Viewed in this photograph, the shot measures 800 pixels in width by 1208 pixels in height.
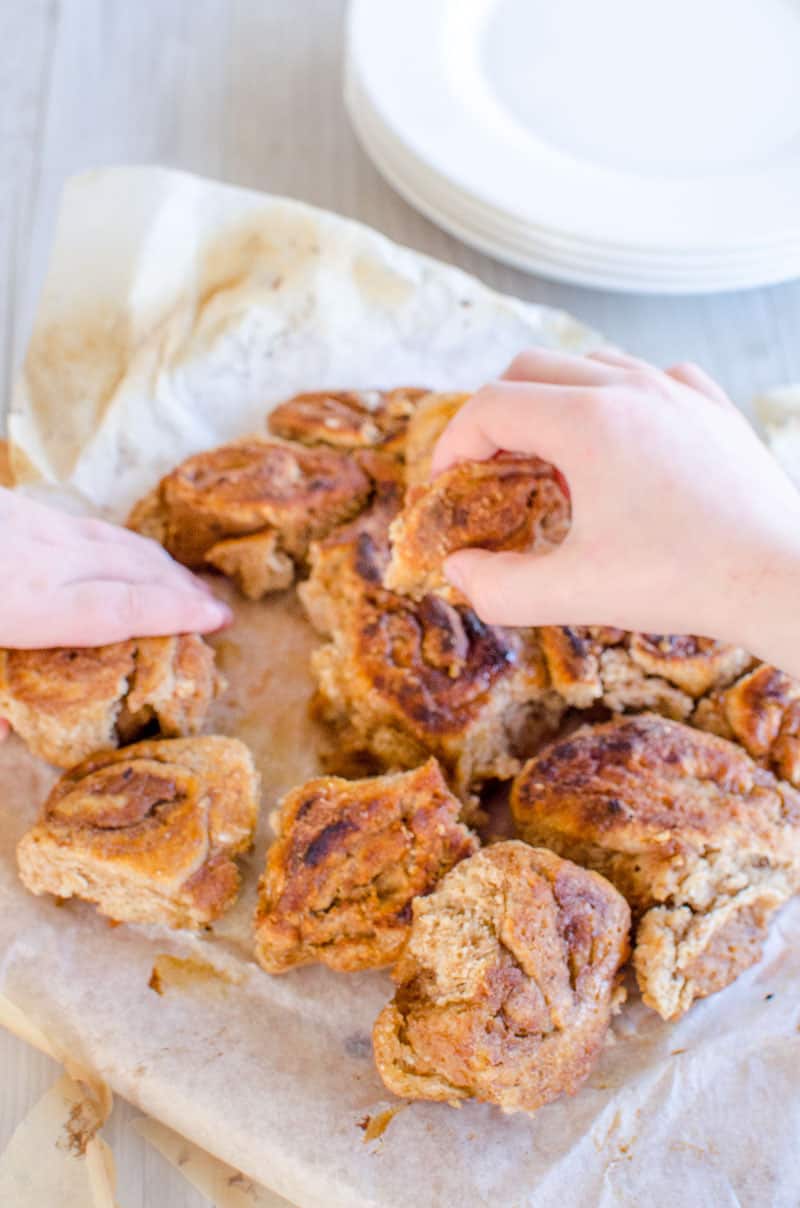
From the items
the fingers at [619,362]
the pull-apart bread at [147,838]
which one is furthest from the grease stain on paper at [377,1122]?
the fingers at [619,362]

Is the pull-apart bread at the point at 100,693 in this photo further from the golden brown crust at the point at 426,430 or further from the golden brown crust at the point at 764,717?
the golden brown crust at the point at 764,717

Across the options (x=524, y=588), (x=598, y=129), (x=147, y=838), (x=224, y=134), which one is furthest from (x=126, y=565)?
(x=224, y=134)

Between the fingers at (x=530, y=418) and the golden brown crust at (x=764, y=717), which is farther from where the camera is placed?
the golden brown crust at (x=764, y=717)

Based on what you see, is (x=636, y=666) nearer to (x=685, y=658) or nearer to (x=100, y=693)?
(x=685, y=658)

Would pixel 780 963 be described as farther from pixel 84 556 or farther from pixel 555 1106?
pixel 84 556

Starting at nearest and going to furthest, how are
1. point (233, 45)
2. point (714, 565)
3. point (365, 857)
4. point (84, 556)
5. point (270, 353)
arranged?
point (714, 565), point (365, 857), point (84, 556), point (270, 353), point (233, 45)

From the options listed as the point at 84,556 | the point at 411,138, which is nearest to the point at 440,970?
the point at 84,556
